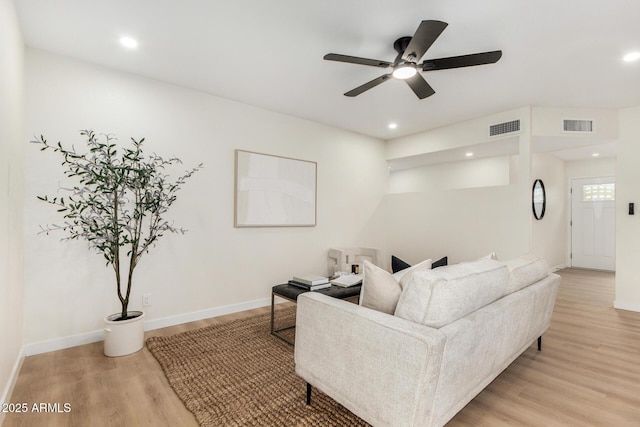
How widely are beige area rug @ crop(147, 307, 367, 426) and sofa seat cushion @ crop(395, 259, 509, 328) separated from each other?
750 mm

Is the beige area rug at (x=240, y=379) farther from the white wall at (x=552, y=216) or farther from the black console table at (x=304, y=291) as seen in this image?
the white wall at (x=552, y=216)

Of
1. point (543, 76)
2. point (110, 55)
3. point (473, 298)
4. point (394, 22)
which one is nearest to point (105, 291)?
point (110, 55)

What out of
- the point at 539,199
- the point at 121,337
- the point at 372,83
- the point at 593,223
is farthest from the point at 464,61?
the point at 593,223

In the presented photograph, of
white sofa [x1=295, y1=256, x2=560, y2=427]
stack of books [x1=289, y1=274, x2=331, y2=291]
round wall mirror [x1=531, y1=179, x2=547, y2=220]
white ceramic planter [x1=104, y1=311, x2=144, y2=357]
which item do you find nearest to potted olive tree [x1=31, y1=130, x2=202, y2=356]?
white ceramic planter [x1=104, y1=311, x2=144, y2=357]

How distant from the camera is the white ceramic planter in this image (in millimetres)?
2479

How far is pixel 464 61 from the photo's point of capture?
2.21 meters

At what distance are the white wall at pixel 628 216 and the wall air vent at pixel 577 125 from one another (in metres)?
0.39

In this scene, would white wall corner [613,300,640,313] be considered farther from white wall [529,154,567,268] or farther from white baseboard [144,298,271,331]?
white baseboard [144,298,271,331]

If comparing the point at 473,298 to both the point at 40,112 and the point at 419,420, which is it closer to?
the point at 419,420

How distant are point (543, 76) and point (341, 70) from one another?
201cm

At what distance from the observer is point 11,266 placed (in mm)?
2000

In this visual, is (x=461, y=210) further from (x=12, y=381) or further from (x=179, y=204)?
(x=12, y=381)

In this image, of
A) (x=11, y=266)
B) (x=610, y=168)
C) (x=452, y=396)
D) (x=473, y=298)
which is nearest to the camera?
(x=452, y=396)

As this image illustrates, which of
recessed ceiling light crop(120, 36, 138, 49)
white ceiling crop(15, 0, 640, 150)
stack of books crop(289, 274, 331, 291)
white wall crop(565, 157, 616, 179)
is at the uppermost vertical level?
white ceiling crop(15, 0, 640, 150)
